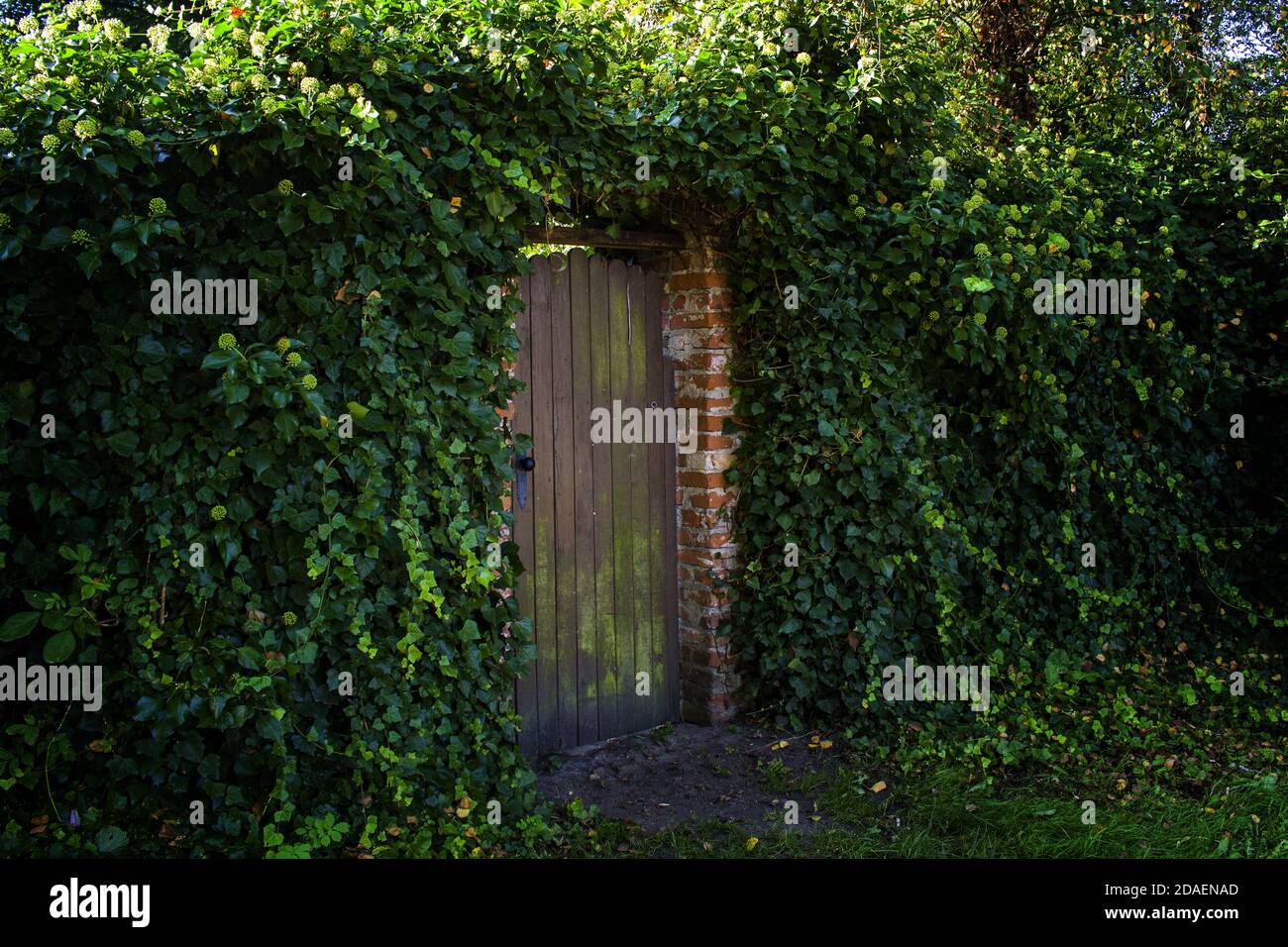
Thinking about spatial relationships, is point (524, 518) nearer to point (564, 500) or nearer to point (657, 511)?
point (564, 500)

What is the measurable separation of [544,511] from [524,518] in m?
0.11

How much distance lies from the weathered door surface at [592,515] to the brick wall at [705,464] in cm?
9

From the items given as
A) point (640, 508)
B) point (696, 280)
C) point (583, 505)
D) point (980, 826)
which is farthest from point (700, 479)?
point (980, 826)

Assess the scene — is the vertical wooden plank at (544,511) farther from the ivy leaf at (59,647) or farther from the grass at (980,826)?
the ivy leaf at (59,647)

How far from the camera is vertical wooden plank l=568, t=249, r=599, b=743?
4.32 m

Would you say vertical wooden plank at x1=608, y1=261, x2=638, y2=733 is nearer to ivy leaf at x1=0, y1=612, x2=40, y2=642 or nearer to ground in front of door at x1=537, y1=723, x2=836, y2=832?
ground in front of door at x1=537, y1=723, x2=836, y2=832

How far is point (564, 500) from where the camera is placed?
14.1 feet

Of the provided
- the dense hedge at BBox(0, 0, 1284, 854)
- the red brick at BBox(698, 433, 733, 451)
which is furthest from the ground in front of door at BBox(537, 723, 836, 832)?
the red brick at BBox(698, 433, 733, 451)

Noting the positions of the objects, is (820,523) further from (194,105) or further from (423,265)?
(194,105)

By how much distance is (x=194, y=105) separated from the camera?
2.99 metres

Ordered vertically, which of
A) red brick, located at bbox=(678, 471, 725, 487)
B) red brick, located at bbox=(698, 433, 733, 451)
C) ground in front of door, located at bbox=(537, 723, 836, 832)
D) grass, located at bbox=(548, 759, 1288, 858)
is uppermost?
red brick, located at bbox=(698, 433, 733, 451)

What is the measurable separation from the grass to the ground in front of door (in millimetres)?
57

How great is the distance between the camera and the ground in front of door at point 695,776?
3.86 meters

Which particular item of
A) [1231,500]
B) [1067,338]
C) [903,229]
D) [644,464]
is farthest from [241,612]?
[1231,500]
